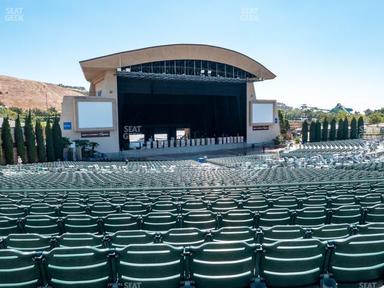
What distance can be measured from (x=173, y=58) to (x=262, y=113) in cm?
1594

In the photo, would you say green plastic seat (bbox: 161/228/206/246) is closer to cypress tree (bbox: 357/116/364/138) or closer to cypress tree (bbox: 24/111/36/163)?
cypress tree (bbox: 24/111/36/163)

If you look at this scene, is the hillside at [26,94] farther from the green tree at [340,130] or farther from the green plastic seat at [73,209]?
the green plastic seat at [73,209]

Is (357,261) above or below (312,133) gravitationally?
below

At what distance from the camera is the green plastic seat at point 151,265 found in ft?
10.3

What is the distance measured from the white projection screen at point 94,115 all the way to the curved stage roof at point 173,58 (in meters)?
4.42

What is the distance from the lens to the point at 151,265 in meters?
3.15

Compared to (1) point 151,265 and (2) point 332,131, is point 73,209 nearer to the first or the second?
(1) point 151,265

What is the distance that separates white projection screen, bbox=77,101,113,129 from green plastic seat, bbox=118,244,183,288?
3207cm

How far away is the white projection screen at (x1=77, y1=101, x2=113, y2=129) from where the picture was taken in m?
33.1

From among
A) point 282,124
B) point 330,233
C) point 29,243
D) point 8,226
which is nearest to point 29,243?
point 29,243

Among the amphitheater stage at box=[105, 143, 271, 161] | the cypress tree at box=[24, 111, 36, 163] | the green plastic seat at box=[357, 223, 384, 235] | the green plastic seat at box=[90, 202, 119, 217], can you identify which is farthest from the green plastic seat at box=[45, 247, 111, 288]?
the amphitheater stage at box=[105, 143, 271, 161]

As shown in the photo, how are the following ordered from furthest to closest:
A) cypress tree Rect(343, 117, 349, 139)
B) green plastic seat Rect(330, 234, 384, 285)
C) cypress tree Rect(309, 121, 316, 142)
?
cypress tree Rect(343, 117, 349, 139), cypress tree Rect(309, 121, 316, 142), green plastic seat Rect(330, 234, 384, 285)

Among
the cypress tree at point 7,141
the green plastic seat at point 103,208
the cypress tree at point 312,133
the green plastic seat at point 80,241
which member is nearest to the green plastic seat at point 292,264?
the green plastic seat at point 80,241

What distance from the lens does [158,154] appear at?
1523 inches
